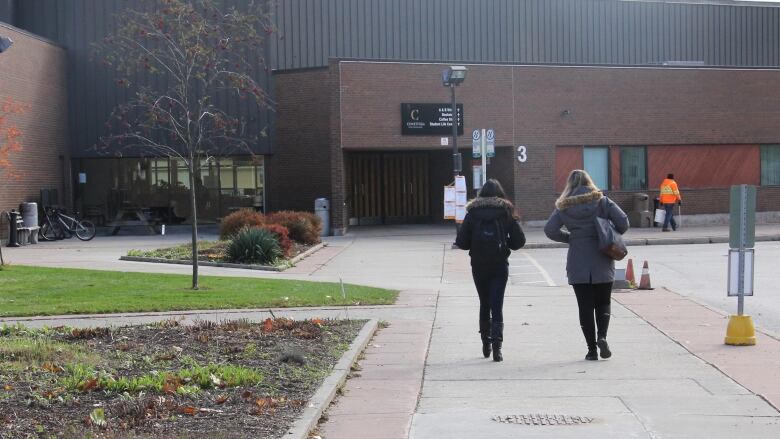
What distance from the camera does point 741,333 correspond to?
10.1 meters

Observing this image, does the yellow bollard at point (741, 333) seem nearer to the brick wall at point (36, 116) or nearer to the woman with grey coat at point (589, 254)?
the woman with grey coat at point (589, 254)

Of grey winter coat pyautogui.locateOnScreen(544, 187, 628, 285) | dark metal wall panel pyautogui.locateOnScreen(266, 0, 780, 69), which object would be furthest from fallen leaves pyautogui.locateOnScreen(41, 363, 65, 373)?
dark metal wall panel pyautogui.locateOnScreen(266, 0, 780, 69)

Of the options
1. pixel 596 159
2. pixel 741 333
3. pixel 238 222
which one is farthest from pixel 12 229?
pixel 741 333

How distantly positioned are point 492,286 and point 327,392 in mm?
2544

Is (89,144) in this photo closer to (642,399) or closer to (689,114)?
(689,114)

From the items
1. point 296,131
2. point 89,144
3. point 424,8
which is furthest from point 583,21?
point 89,144

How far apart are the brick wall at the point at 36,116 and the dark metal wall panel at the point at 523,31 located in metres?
8.15

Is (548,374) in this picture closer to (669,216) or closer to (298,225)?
(298,225)

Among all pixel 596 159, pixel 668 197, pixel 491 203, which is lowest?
pixel 668 197

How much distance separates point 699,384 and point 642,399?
2.73ft

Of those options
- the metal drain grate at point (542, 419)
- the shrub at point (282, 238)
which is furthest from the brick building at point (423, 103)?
the metal drain grate at point (542, 419)

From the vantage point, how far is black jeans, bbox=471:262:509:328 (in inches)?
377

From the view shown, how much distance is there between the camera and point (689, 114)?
33.9 m

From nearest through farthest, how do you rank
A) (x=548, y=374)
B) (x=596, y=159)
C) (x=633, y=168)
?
(x=548, y=374) < (x=596, y=159) < (x=633, y=168)
